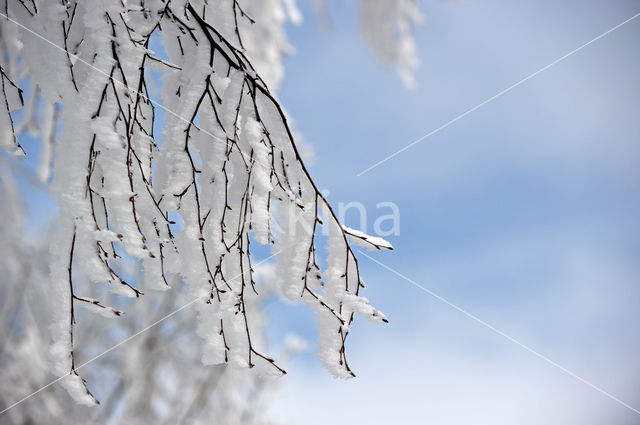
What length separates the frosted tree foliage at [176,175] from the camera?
890mm

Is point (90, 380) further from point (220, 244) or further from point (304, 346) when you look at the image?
point (220, 244)

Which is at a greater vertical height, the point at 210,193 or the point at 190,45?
the point at 190,45

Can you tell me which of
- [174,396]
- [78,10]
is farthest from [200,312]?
[174,396]

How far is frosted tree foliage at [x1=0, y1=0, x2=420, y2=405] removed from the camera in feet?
2.92

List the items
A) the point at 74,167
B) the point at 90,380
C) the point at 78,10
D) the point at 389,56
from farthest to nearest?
the point at 90,380
the point at 389,56
the point at 78,10
the point at 74,167

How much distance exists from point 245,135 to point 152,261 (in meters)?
0.39

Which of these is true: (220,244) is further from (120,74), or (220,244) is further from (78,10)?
(78,10)

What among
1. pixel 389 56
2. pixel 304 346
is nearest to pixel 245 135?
pixel 389 56

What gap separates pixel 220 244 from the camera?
1.07m

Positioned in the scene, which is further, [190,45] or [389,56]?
[389,56]

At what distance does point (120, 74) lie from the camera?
3.02 feet

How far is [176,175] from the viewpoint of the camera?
39.4 inches

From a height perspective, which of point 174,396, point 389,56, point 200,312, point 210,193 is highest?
point 389,56

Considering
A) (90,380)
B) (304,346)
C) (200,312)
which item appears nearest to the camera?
(200,312)
